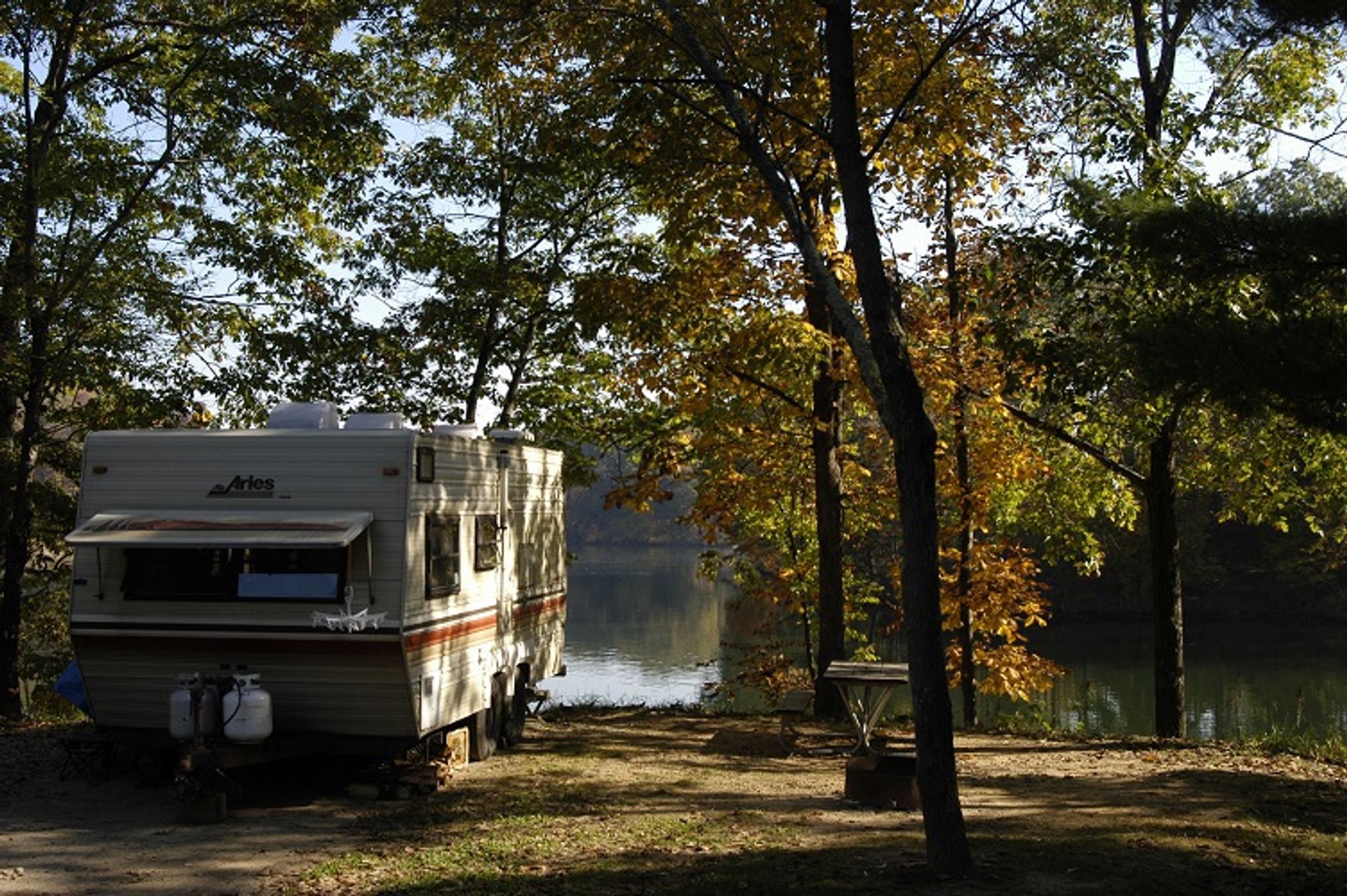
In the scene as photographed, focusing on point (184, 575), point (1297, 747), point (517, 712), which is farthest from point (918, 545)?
point (1297, 747)

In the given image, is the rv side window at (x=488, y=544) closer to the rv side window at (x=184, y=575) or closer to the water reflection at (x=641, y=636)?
the rv side window at (x=184, y=575)

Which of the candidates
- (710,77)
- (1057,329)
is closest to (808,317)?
(1057,329)

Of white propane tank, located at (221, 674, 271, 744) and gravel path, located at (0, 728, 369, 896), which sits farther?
white propane tank, located at (221, 674, 271, 744)

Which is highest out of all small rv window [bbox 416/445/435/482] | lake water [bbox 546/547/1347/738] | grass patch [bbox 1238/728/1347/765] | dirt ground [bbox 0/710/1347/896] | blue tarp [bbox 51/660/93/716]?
small rv window [bbox 416/445/435/482]

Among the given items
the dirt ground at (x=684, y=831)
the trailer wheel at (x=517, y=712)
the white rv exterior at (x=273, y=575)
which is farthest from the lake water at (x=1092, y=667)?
the white rv exterior at (x=273, y=575)

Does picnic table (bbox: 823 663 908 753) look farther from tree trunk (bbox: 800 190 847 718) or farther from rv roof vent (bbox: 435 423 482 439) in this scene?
rv roof vent (bbox: 435 423 482 439)

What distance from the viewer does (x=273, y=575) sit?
355 inches

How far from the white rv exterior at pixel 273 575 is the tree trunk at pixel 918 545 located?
3.84 metres

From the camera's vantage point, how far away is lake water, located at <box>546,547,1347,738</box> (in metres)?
24.2

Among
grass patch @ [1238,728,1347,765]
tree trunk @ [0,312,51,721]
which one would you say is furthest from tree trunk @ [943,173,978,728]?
tree trunk @ [0,312,51,721]

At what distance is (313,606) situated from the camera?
891 cm

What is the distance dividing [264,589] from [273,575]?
12cm

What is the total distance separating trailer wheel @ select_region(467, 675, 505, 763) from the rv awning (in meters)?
2.83

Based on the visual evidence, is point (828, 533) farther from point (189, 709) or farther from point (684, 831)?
point (189, 709)
